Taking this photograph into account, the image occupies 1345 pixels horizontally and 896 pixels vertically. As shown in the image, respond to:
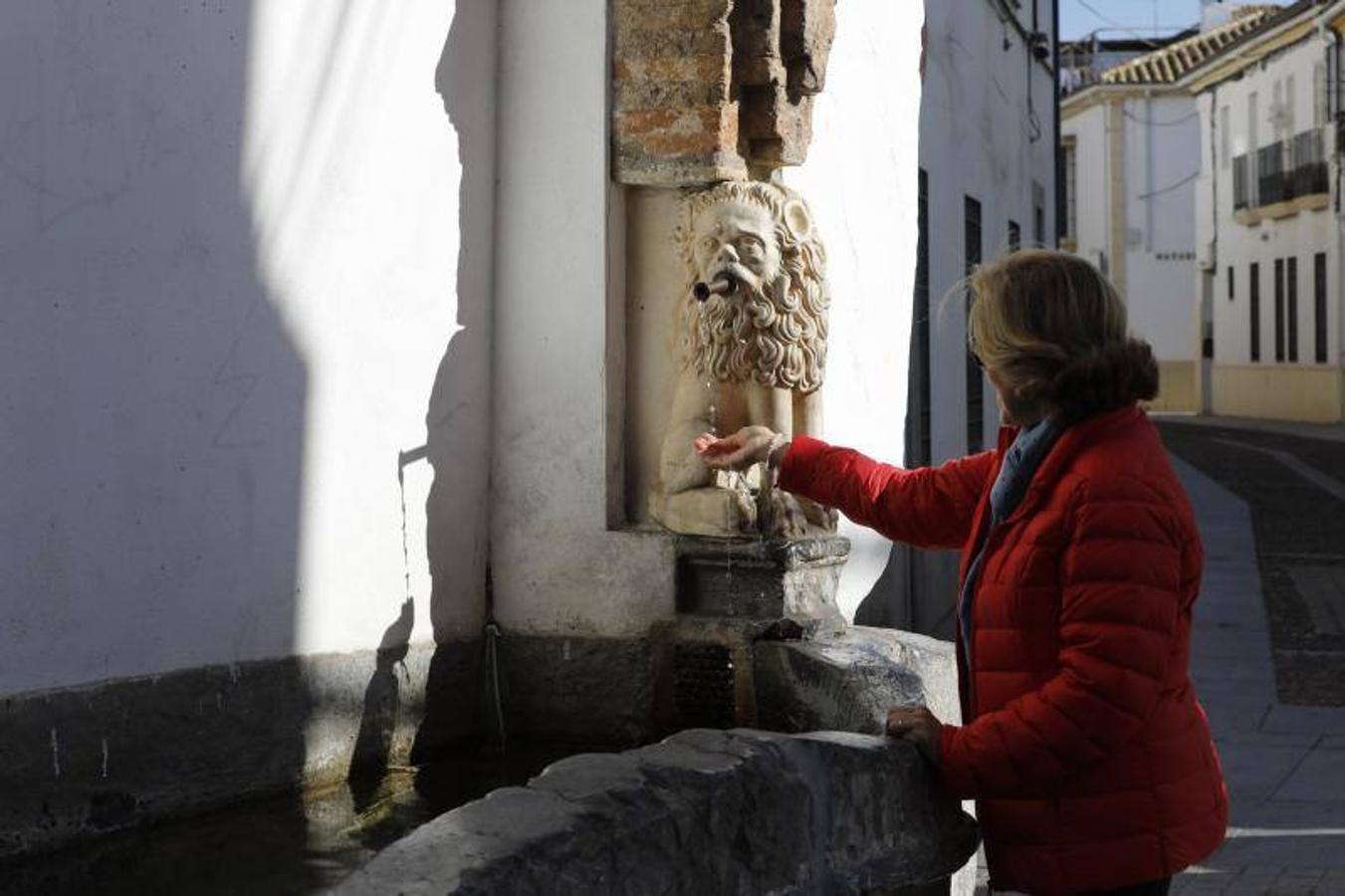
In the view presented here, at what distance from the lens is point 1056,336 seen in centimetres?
342

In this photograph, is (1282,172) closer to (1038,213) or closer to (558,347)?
(1038,213)

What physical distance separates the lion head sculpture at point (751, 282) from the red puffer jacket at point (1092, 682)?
7.38 ft

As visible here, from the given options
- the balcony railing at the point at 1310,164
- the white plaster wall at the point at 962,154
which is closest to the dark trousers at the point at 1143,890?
the white plaster wall at the point at 962,154

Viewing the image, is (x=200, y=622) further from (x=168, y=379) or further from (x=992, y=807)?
(x=992, y=807)

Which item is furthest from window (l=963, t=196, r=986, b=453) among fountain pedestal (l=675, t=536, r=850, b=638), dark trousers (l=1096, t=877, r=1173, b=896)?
dark trousers (l=1096, t=877, r=1173, b=896)

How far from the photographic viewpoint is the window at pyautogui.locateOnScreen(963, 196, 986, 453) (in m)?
12.7

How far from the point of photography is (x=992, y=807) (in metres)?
3.55

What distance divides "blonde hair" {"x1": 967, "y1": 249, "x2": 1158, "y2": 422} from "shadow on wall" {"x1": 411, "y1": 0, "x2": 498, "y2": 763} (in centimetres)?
252

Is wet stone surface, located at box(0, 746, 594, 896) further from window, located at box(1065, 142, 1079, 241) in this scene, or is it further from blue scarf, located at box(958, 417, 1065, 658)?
window, located at box(1065, 142, 1079, 241)

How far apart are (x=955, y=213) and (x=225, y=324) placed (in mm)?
7547

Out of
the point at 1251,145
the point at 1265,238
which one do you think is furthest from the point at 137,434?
the point at 1251,145

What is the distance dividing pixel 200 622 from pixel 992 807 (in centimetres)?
206

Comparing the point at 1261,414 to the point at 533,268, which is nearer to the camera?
the point at 533,268

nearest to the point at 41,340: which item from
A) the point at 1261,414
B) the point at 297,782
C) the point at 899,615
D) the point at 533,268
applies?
the point at 297,782
